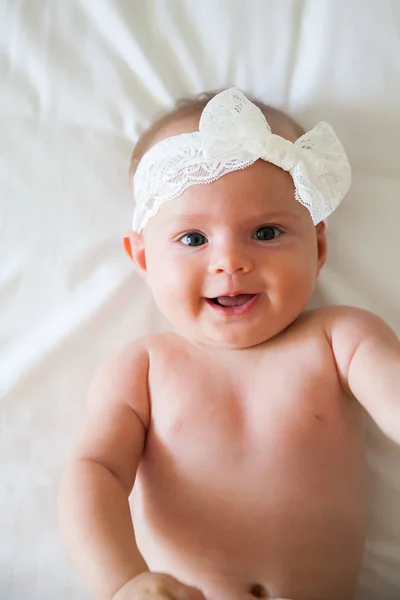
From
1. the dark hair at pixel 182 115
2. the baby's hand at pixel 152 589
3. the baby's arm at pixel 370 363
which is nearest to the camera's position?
the baby's hand at pixel 152 589

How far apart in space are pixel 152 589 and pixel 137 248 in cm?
54

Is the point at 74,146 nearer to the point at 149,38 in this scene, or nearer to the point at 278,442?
the point at 149,38

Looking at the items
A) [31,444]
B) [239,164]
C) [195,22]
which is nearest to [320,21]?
[195,22]

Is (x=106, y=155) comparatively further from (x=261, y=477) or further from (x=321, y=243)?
(x=261, y=477)

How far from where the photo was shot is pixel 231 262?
883mm

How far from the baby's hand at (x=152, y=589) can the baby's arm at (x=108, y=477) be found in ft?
0.14

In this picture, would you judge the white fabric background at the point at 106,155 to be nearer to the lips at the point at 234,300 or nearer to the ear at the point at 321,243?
the ear at the point at 321,243

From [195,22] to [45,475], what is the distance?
0.83m

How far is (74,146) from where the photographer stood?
113 cm

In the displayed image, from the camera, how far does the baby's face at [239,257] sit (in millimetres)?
906

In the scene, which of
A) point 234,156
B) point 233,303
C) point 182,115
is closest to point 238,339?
point 233,303

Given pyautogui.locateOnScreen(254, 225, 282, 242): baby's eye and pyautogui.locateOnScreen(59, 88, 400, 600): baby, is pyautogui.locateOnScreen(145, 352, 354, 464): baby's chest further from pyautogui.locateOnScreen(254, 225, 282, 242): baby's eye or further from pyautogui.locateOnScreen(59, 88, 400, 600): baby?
pyautogui.locateOnScreen(254, 225, 282, 242): baby's eye

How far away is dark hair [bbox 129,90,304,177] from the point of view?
3.32 feet

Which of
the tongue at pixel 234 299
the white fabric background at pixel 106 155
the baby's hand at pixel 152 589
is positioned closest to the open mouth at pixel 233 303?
the tongue at pixel 234 299
